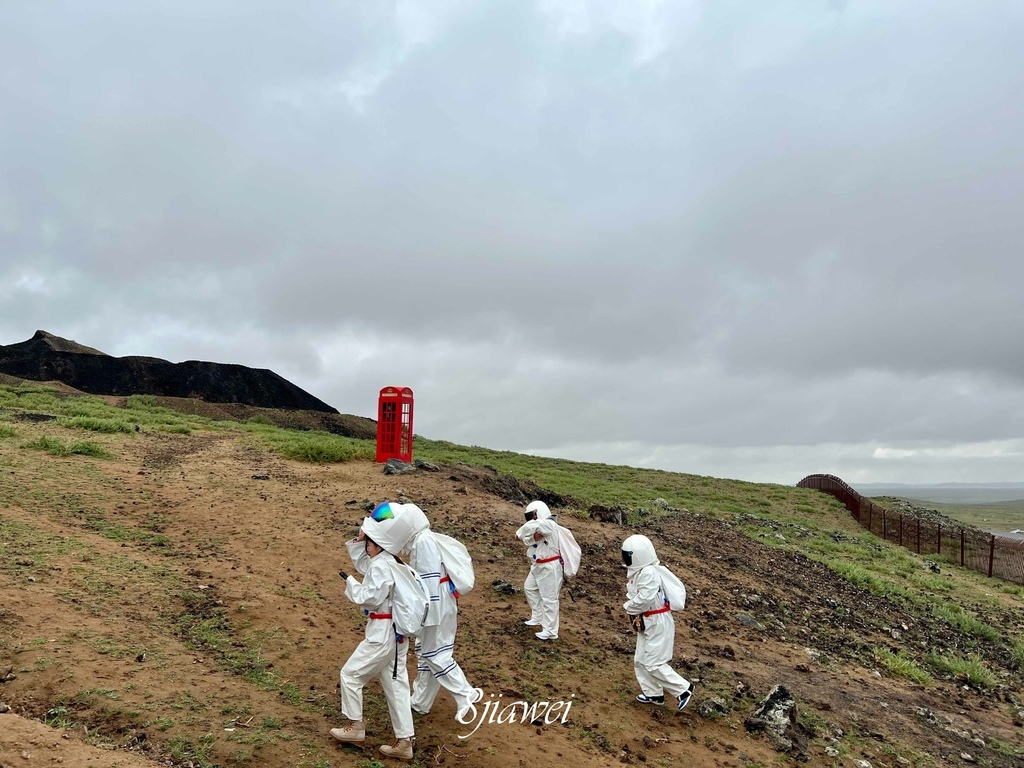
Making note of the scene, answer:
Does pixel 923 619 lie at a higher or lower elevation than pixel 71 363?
lower

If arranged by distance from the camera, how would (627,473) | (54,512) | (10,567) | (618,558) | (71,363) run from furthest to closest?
(71,363) < (627,473) < (618,558) < (54,512) < (10,567)

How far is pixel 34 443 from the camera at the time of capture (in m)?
14.1

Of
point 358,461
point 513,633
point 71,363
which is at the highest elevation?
point 71,363

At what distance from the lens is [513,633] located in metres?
8.09

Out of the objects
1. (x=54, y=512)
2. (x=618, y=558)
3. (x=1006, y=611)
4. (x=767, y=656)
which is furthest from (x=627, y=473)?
(x=54, y=512)

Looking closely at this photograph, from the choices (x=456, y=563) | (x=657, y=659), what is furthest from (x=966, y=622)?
(x=456, y=563)

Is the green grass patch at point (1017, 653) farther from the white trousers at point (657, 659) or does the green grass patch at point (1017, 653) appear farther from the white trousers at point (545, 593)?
the white trousers at point (545, 593)

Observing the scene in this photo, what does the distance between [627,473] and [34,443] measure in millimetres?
26343

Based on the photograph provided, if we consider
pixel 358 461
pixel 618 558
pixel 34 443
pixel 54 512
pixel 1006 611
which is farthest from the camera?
pixel 358 461

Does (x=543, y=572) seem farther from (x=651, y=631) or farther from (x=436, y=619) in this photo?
(x=436, y=619)

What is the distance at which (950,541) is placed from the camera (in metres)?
23.5

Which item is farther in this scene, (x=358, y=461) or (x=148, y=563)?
(x=358, y=461)

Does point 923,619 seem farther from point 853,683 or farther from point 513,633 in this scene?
point 513,633

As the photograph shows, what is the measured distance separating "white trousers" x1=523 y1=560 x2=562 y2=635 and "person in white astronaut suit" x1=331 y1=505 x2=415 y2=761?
3076mm
